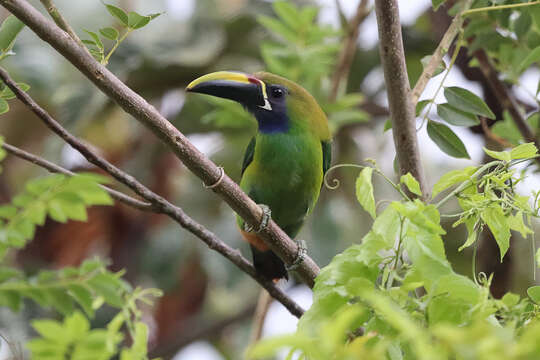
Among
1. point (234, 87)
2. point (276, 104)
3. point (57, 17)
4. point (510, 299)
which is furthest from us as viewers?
point (276, 104)

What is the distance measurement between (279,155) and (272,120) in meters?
0.19

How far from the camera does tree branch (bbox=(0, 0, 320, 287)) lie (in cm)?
156

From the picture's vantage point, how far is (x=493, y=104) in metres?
3.52

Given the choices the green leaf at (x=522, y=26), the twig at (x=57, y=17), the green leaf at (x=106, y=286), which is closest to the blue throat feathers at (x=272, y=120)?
the green leaf at (x=522, y=26)

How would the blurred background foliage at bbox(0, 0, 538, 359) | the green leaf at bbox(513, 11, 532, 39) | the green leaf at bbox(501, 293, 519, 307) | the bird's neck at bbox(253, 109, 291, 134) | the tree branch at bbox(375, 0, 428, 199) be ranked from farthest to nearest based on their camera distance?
the blurred background foliage at bbox(0, 0, 538, 359)
the bird's neck at bbox(253, 109, 291, 134)
the green leaf at bbox(513, 11, 532, 39)
the tree branch at bbox(375, 0, 428, 199)
the green leaf at bbox(501, 293, 519, 307)

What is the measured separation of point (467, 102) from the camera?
2.20 metres

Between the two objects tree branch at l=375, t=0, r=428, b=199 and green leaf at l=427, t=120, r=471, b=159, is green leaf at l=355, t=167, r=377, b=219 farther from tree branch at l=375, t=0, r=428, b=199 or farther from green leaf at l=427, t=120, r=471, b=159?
green leaf at l=427, t=120, r=471, b=159

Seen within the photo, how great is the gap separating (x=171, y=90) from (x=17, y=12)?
4.19m

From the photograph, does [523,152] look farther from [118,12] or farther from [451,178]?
[118,12]

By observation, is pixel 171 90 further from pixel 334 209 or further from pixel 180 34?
pixel 334 209

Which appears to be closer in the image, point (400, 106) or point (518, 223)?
point (518, 223)

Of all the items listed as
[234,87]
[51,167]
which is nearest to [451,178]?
[51,167]

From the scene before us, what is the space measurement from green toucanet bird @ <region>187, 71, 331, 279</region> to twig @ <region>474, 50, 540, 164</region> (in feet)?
2.77

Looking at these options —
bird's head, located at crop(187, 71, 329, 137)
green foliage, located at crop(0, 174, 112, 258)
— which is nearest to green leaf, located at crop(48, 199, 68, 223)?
green foliage, located at crop(0, 174, 112, 258)
